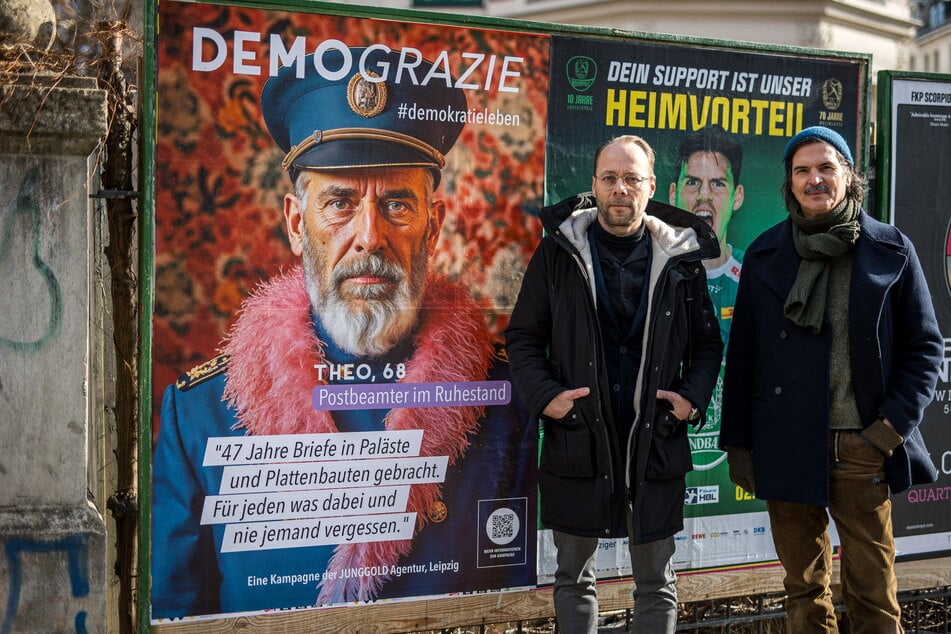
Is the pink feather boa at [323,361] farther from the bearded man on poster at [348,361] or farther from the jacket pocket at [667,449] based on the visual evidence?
the jacket pocket at [667,449]

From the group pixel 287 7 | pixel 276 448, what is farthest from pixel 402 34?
pixel 276 448

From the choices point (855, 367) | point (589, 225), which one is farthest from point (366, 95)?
point (855, 367)

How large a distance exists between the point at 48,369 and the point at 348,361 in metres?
1.19

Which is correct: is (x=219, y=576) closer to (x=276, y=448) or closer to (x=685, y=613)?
(x=276, y=448)

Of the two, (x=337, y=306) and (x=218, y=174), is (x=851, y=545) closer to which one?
(x=337, y=306)

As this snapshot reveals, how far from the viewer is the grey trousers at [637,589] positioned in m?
4.16

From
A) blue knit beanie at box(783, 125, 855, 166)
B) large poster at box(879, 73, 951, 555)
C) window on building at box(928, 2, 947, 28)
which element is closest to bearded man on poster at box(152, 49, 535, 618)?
blue knit beanie at box(783, 125, 855, 166)

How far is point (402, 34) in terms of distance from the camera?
14.7 feet

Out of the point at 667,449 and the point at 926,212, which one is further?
the point at 926,212

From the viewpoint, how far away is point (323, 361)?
4.44 meters

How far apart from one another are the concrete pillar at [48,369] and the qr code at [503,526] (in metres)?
1.68

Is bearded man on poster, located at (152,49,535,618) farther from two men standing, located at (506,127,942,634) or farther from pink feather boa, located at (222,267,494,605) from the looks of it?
two men standing, located at (506,127,942,634)

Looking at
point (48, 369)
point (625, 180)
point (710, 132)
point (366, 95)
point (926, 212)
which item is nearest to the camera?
point (48, 369)

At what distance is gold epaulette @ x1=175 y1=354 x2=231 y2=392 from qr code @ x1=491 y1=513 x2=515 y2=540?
1.36 m
